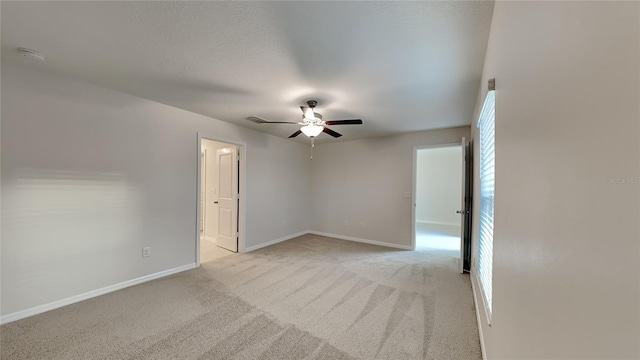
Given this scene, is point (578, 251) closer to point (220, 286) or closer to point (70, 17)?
point (70, 17)

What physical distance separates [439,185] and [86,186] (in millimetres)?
7710

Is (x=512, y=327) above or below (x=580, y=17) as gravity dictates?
below

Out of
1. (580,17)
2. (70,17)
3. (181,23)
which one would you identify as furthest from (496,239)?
(70,17)

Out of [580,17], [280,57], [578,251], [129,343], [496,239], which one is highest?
[280,57]

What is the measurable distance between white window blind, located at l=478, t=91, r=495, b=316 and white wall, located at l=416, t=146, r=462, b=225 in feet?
15.6

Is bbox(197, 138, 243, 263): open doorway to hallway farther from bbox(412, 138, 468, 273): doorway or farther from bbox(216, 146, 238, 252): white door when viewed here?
bbox(412, 138, 468, 273): doorway

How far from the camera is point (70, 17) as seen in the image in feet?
5.02

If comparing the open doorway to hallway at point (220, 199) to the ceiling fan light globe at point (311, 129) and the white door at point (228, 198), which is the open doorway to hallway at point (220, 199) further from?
A: the ceiling fan light globe at point (311, 129)

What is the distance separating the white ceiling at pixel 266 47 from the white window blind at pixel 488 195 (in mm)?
422

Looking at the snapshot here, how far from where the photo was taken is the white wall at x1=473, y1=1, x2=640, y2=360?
0.38 metres

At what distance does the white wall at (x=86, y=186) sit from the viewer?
2.16 metres

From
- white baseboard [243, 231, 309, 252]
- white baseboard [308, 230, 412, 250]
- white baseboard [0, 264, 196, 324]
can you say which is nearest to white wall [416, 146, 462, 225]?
white baseboard [308, 230, 412, 250]

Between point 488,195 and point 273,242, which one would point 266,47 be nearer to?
point 488,195

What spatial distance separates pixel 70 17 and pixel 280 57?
4.49 ft
